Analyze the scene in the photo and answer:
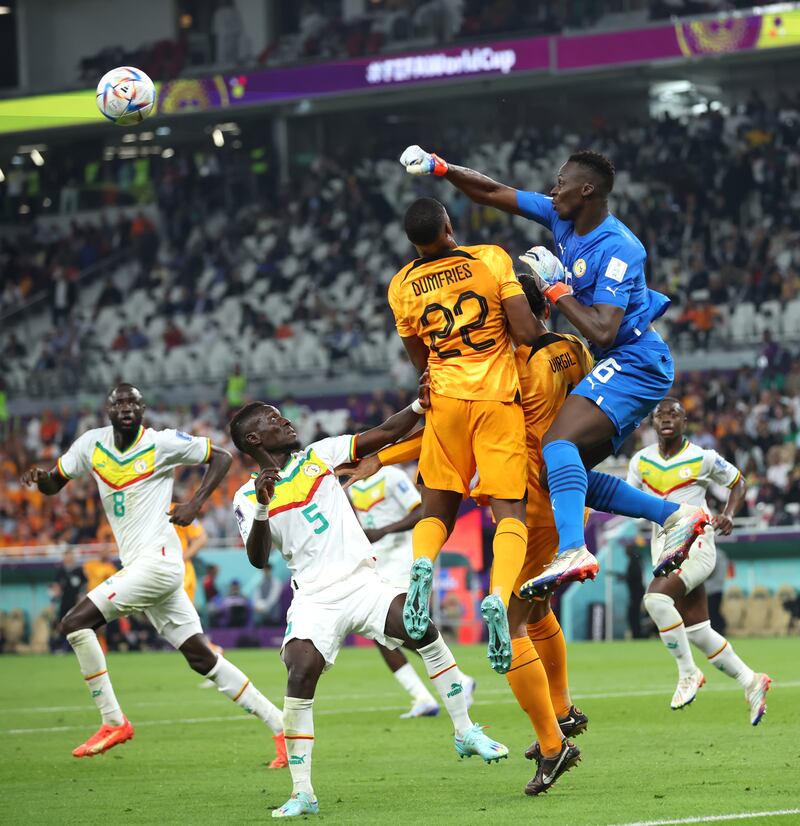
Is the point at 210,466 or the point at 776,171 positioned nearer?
the point at 210,466

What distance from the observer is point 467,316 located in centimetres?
800

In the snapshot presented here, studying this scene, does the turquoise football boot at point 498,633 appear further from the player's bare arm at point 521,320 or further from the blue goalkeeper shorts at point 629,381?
the player's bare arm at point 521,320

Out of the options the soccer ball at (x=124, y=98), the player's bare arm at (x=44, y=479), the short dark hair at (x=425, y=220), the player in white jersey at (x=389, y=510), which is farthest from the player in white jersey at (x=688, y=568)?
the soccer ball at (x=124, y=98)

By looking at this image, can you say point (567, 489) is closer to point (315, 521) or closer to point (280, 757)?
point (315, 521)

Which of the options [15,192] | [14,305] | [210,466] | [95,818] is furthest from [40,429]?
[95,818]

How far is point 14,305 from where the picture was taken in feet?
123

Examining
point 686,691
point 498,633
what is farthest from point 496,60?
point 498,633

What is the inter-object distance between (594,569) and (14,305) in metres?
31.9

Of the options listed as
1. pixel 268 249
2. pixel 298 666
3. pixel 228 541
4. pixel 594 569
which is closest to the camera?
pixel 594 569

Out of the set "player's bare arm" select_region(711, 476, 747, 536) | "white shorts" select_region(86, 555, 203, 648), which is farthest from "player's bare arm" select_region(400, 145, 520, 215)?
"white shorts" select_region(86, 555, 203, 648)

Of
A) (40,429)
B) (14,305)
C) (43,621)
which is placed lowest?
(43,621)

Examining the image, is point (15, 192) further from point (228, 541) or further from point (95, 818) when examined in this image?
point (95, 818)

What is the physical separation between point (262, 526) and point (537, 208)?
2.26 metres

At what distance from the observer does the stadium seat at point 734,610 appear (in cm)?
2081
